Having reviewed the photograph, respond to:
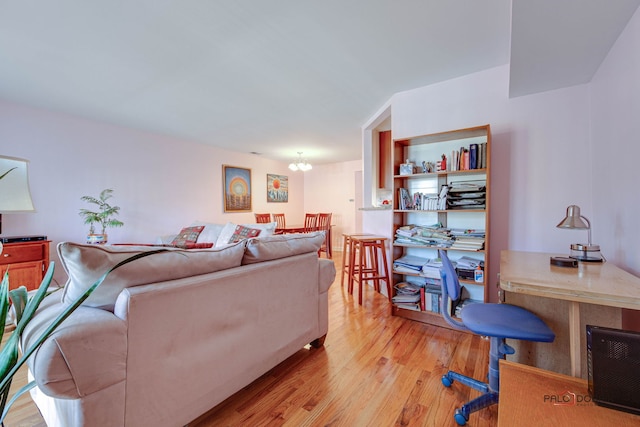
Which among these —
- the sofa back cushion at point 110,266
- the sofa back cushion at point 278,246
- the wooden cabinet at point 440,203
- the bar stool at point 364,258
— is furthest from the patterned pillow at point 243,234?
the sofa back cushion at point 110,266

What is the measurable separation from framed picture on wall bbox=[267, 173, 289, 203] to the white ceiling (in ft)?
10.3

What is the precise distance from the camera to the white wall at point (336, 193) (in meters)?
6.60

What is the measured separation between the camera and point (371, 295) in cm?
325

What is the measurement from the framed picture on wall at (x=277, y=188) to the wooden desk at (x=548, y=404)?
229 inches

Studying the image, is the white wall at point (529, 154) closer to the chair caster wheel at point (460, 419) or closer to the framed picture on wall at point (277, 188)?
the chair caster wheel at point (460, 419)

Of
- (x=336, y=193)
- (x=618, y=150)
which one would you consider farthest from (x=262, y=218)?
(x=618, y=150)

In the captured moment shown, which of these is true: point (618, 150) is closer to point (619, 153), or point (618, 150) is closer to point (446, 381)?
point (619, 153)

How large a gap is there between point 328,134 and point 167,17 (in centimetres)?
291

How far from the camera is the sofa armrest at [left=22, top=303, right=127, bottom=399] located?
32.8 inches

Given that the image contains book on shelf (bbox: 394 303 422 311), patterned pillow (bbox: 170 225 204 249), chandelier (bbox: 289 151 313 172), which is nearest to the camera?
book on shelf (bbox: 394 303 422 311)

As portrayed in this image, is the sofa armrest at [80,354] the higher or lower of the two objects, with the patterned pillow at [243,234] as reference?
lower

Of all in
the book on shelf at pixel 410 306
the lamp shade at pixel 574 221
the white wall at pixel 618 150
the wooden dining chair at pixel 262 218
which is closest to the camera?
the white wall at pixel 618 150

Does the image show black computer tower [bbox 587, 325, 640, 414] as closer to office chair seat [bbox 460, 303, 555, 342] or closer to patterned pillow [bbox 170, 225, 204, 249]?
office chair seat [bbox 460, 303, 555, 342]

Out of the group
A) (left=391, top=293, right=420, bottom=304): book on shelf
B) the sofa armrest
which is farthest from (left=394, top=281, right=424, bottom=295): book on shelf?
the sofa armrest
